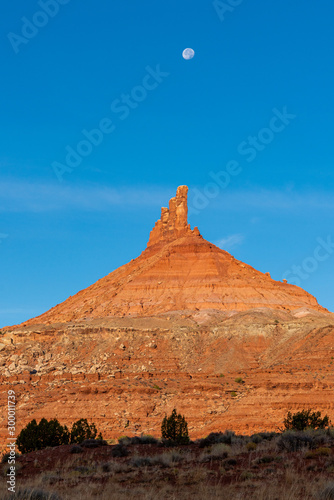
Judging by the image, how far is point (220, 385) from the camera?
55156 millimetres

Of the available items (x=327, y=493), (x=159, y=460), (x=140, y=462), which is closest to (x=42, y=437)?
(x=140, y=462)

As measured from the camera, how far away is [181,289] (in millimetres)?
114250

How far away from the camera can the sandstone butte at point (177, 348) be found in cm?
5078

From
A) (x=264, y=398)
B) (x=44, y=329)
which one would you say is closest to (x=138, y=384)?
(x=264, y=398)

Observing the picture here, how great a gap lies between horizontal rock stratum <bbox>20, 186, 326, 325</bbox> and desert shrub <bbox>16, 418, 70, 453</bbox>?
249 feet

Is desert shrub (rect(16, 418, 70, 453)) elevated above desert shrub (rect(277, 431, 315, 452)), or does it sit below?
above

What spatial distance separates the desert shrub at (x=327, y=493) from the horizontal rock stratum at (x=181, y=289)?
93.1 meters

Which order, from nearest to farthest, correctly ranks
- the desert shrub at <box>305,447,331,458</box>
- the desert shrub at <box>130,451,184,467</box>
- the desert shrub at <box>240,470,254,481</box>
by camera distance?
1. the desert shrub at <box>240,470,254,481</box>
2. the desert shrub at <box>305,447,331,458</box>
3. the desert shrub at <box>130,451,184,467</box>

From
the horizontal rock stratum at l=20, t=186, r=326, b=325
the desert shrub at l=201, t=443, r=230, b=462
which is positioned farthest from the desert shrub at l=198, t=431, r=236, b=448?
the horizontal rock stratum at l=20, t=186, r=326, b=325

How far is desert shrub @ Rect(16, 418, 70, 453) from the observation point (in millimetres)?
26922

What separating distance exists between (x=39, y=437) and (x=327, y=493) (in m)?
19.3

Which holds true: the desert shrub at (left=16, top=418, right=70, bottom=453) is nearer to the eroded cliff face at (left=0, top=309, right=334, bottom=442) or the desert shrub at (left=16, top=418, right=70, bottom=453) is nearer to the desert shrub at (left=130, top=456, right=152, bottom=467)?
the desert shrub at (left=130, top=456, right=152, bottom=467)

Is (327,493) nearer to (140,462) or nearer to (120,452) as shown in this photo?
(140,462)

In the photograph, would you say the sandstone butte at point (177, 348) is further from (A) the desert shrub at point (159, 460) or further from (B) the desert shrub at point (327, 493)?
(B) the desert shrub at point (327, 493)
